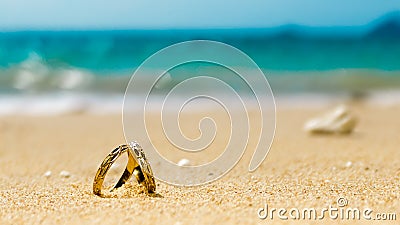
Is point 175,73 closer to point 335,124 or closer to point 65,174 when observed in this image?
point 335,124

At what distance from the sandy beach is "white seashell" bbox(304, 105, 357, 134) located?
0.35 ft

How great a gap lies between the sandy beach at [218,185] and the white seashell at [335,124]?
0.35 feet

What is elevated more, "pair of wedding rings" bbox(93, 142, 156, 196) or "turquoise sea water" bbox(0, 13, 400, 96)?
"turquoise sea water" bbox(0, 13, 400, 96)

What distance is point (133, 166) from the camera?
2.59 metres

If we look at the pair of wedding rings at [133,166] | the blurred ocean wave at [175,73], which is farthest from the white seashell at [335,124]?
the pair of wedding rings at [133,166]

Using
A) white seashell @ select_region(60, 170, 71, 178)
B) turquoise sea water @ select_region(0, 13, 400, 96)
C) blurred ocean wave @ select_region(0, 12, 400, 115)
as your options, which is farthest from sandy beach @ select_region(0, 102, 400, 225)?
turquoise sea water @ select_region(0, 13, 400, 96)

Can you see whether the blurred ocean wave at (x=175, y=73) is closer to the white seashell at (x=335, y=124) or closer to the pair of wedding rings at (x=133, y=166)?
the pair of wedding rings at (x=133, y=166)

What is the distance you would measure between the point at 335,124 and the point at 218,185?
2.49 metres

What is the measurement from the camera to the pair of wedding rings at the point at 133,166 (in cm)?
252

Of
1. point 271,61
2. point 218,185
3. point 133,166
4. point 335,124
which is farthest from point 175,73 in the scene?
point 271,61

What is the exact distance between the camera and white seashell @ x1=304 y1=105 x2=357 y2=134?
501cm

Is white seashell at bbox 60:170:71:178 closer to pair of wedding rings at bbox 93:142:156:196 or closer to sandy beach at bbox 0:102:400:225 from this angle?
sandy beach at bbox 0:102:400:225

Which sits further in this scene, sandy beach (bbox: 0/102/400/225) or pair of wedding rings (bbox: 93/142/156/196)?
pair of wedding rings (bbox: 93/142/156/196)

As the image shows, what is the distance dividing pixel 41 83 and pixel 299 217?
11.2m
